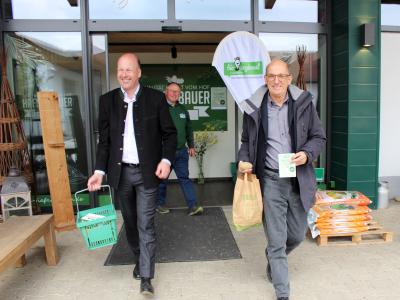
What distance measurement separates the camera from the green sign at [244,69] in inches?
163

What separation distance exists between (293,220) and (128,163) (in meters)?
1.18

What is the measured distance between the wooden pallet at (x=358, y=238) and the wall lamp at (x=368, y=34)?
6.65ft

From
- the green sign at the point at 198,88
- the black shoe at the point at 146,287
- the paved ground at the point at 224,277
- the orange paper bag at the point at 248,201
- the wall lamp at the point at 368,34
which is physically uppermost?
the wall lamp at the point at 368,34

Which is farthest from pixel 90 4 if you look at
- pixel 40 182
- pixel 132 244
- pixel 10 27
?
pixel 132 244

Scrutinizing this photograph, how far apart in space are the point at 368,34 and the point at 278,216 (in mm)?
2819

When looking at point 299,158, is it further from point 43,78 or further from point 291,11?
point 43,78

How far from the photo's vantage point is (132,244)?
2.91m

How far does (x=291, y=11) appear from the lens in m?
4.70

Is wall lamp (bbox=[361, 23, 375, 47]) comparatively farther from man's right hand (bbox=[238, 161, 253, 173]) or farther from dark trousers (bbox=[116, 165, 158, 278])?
dark trousers (bbox=[116, 165, 158, 278])

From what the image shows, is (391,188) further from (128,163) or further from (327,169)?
(128,163)

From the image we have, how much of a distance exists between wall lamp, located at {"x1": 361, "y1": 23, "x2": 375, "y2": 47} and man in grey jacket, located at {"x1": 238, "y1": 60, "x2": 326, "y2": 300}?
2.30m

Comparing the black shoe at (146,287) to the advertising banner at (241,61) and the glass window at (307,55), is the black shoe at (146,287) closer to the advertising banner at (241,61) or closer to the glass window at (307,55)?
the advertising banner at (241,61)

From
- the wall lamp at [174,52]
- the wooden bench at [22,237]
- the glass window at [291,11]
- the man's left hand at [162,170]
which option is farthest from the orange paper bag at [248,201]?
the wall lamp at [174,52]

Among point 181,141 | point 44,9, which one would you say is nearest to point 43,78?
point 44,9
